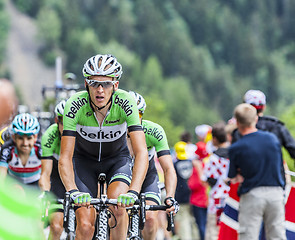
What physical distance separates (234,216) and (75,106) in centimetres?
335

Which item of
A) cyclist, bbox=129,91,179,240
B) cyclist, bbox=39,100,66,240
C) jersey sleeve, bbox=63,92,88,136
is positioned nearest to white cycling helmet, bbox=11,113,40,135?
cyclist, bbox=39,100,66,240

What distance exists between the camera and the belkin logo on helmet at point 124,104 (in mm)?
6556

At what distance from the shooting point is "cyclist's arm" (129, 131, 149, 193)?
6.11 meters

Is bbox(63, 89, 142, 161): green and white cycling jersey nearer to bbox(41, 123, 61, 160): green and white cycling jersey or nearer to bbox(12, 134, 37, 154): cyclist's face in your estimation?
bbox(41, 123, 61, 160): green and white cycling jersey

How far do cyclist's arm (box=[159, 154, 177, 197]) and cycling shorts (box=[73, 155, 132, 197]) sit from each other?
1.99 ft

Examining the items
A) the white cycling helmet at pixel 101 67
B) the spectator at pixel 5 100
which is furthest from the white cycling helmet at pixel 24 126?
the spectator at pixel 5 100

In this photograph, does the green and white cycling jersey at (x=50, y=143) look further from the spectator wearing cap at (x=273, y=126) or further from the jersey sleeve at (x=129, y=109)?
the spectator wearing cap at (x=273, y=126)

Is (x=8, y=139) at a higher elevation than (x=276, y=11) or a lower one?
lower

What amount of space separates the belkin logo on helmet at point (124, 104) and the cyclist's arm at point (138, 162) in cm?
23

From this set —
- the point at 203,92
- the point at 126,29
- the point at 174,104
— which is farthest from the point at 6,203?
the point at 126,29

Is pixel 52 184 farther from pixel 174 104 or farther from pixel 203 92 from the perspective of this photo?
pixel 203 92

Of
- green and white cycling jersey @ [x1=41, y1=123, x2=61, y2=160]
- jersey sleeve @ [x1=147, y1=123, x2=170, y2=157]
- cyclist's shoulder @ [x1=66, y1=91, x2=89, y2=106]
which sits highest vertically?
green and white cycling jersey @ [x1=41, y1=123, x2=61, y2=160]

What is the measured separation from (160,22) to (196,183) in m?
162

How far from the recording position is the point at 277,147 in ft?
27.8
